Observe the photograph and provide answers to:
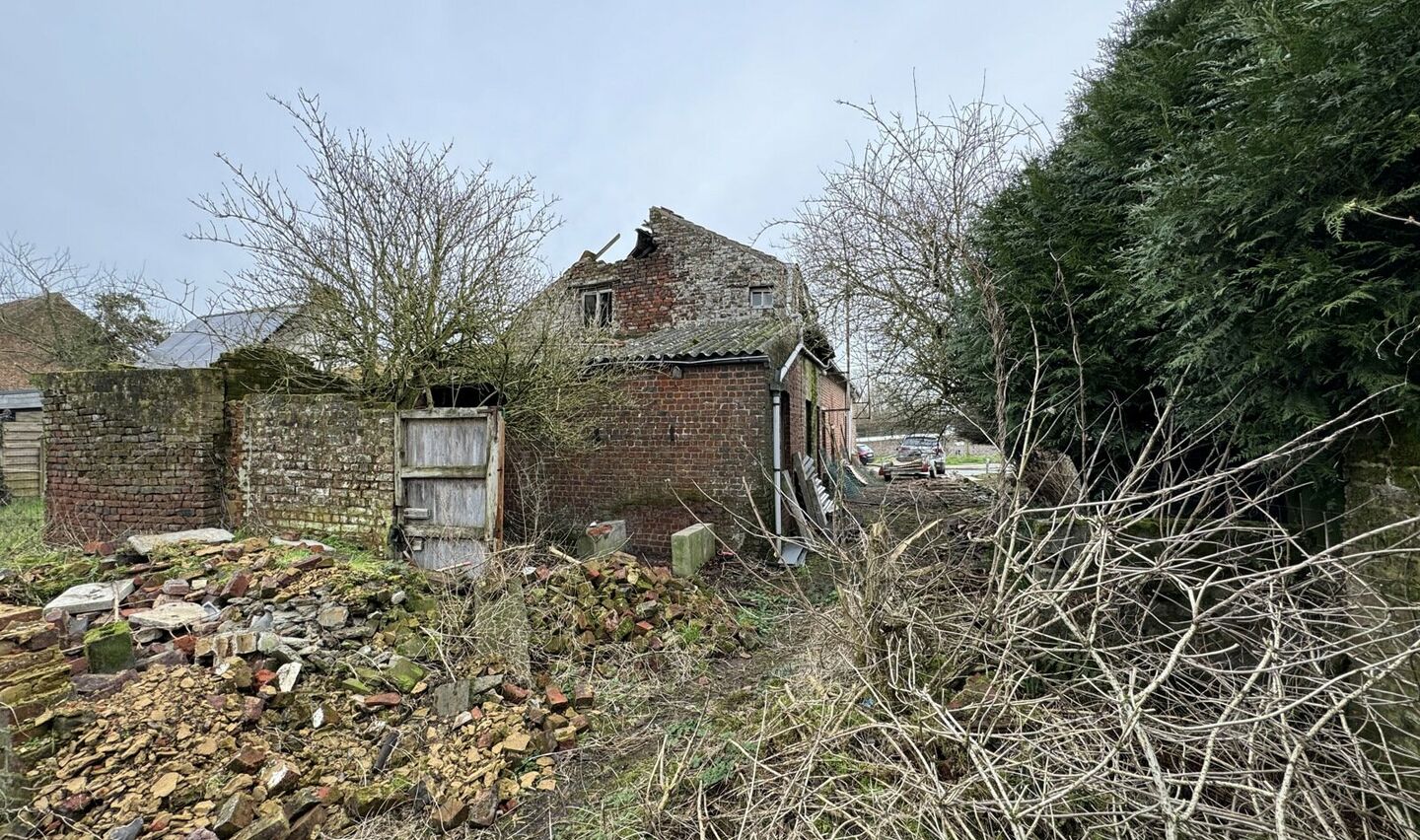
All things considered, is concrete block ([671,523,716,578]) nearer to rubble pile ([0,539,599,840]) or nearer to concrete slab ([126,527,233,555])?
rubble pile ([0,539,599,840])

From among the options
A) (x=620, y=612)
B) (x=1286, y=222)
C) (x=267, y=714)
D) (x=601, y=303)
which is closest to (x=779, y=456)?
(x=620, y=612)

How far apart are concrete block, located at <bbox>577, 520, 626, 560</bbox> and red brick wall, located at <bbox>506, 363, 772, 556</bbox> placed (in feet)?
3.38

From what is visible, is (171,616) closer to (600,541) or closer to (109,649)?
(109,649)

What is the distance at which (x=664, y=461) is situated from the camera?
9.30 meters

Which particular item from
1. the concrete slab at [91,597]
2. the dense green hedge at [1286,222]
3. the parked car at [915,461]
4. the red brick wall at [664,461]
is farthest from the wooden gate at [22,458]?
the parked car at [915,461]

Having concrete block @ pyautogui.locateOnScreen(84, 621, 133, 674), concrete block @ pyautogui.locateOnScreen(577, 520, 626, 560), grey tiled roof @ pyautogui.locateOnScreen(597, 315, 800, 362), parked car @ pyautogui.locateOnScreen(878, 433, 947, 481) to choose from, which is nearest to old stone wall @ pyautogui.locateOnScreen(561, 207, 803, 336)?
grey tiled roof @ pyautogui.locateOnScreen(597, 315, 800, 362)

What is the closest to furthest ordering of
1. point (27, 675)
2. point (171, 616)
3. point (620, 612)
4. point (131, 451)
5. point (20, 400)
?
point (27, 675)
point (171, 616)
point (620, 612)
point (131, 451)
point (20, 400)

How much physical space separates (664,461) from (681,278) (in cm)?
674

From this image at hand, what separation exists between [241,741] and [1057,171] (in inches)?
299

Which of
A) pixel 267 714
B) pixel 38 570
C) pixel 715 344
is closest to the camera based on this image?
pixel 267 714

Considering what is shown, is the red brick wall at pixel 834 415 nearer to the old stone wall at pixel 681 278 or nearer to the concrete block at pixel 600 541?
the old stone wall at pixel 681 278

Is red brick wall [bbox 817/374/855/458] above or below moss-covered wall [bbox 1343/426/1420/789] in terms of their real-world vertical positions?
above

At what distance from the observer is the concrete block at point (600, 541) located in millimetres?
7648

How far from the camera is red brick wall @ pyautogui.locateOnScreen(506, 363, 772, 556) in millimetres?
8914
